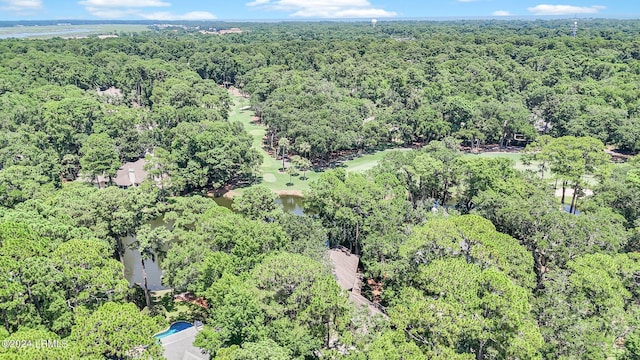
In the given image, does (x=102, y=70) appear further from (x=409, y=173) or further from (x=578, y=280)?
(x=578, y=280)

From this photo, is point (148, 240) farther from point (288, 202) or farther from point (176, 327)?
point (288, 202)

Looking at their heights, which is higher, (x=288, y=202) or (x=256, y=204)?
(x=256, y=204)

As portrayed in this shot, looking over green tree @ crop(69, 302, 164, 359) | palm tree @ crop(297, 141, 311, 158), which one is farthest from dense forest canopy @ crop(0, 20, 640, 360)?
palm tree @ crop(297, 141, 311, 158)

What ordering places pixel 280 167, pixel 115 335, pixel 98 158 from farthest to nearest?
1. pixel 280 167
2. pixel 98 158
3. pixel 115 335

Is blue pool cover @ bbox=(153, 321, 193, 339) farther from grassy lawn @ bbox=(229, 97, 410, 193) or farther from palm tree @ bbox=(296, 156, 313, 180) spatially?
palm tree @ bbox=(296, 156, 313, 180)

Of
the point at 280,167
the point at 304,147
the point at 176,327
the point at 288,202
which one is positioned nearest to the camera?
the point at 176,327

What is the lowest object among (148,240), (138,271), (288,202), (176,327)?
(288,202)

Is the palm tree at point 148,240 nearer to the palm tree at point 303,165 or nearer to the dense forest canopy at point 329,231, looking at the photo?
the dense forest canopy at point 329,231

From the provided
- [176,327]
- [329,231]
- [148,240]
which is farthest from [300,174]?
[176,327]
